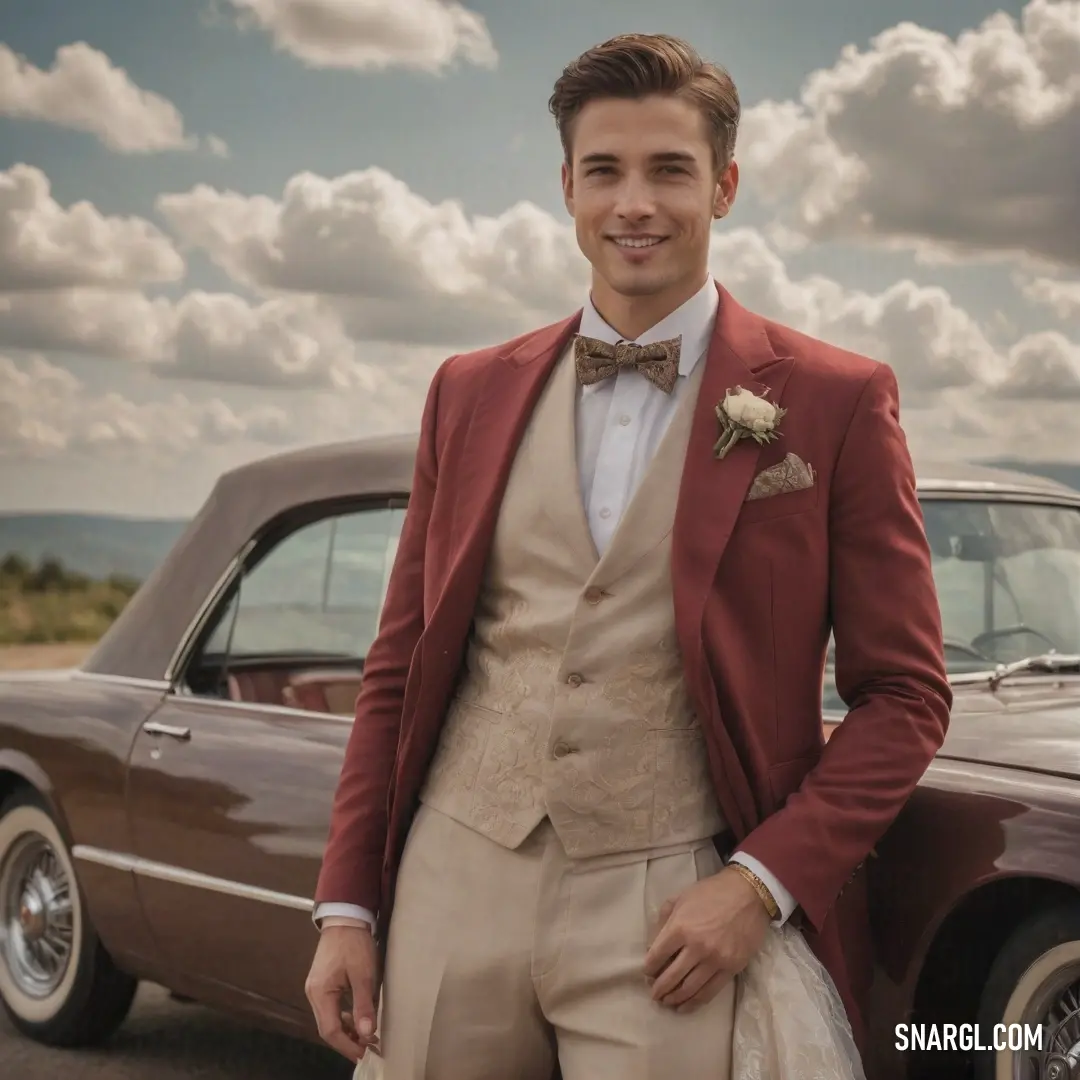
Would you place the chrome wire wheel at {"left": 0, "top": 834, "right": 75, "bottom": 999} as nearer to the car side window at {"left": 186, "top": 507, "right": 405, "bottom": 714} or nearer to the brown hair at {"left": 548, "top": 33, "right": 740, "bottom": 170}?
the car side window at {"left": 186, "top": 507, "right": 405, "bottom": 714}

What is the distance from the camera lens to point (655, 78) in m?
2.20

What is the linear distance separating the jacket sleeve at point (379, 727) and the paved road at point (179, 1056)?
2230 millimetres

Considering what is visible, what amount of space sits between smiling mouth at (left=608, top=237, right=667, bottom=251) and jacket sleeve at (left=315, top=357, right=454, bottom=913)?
1.26ft

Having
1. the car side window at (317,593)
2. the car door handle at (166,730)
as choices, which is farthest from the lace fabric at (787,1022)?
the car door handle at (166,730)

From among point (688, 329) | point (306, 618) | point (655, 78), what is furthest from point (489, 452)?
point (306, 618)

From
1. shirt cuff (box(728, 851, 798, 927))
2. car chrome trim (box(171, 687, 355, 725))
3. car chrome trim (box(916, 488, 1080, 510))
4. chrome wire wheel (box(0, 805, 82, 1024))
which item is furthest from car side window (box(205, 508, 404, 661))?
shirt cuff (box(728, 851, 798, 927))

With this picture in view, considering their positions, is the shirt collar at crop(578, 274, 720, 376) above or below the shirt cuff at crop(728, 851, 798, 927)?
above

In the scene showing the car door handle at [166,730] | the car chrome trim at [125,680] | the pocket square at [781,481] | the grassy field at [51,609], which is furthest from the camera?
the grassy field at [51,609]

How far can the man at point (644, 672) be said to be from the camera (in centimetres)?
209

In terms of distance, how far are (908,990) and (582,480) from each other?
106 cm

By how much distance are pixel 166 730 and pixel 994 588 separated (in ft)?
6.36

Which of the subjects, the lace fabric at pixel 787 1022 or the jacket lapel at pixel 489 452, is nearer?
the lace fabric at pixel 787 1022

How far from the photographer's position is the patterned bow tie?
7.41 ft

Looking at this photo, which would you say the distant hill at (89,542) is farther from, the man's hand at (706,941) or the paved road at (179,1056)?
the man's hand at (706,941)
